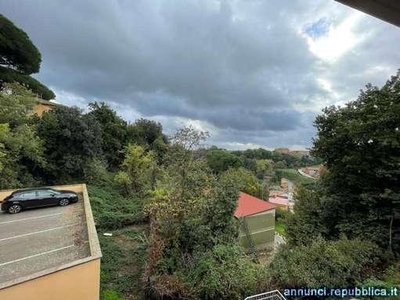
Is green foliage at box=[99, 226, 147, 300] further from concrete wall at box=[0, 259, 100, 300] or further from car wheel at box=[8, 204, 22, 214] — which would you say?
car wheel at box=[8, 204, 22, 214]

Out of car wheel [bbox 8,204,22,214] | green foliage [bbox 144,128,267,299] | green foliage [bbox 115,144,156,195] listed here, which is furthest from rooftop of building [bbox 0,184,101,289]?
green foliage [bbox 115,144,156,195]

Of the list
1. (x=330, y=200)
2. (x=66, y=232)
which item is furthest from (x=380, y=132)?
(x=66, y=232)

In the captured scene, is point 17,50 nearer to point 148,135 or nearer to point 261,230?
point 148,135

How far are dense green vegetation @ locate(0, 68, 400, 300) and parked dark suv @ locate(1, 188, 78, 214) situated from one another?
6.57ft

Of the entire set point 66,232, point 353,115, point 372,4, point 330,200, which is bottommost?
point 66,232

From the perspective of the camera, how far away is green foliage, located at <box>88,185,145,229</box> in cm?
1445

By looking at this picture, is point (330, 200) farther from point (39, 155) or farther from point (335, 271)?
point (39, 155)

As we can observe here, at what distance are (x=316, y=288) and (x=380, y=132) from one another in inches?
239

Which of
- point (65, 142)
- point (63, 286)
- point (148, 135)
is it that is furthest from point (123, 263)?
point (148, 135)

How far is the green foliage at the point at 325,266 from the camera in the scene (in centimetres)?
728

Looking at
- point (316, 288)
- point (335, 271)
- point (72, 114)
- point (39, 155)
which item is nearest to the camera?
point (316, 288)

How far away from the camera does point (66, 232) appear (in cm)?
1004

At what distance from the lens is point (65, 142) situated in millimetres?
18344

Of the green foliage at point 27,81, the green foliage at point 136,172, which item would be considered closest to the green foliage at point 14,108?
the green foliage at point 27,81
